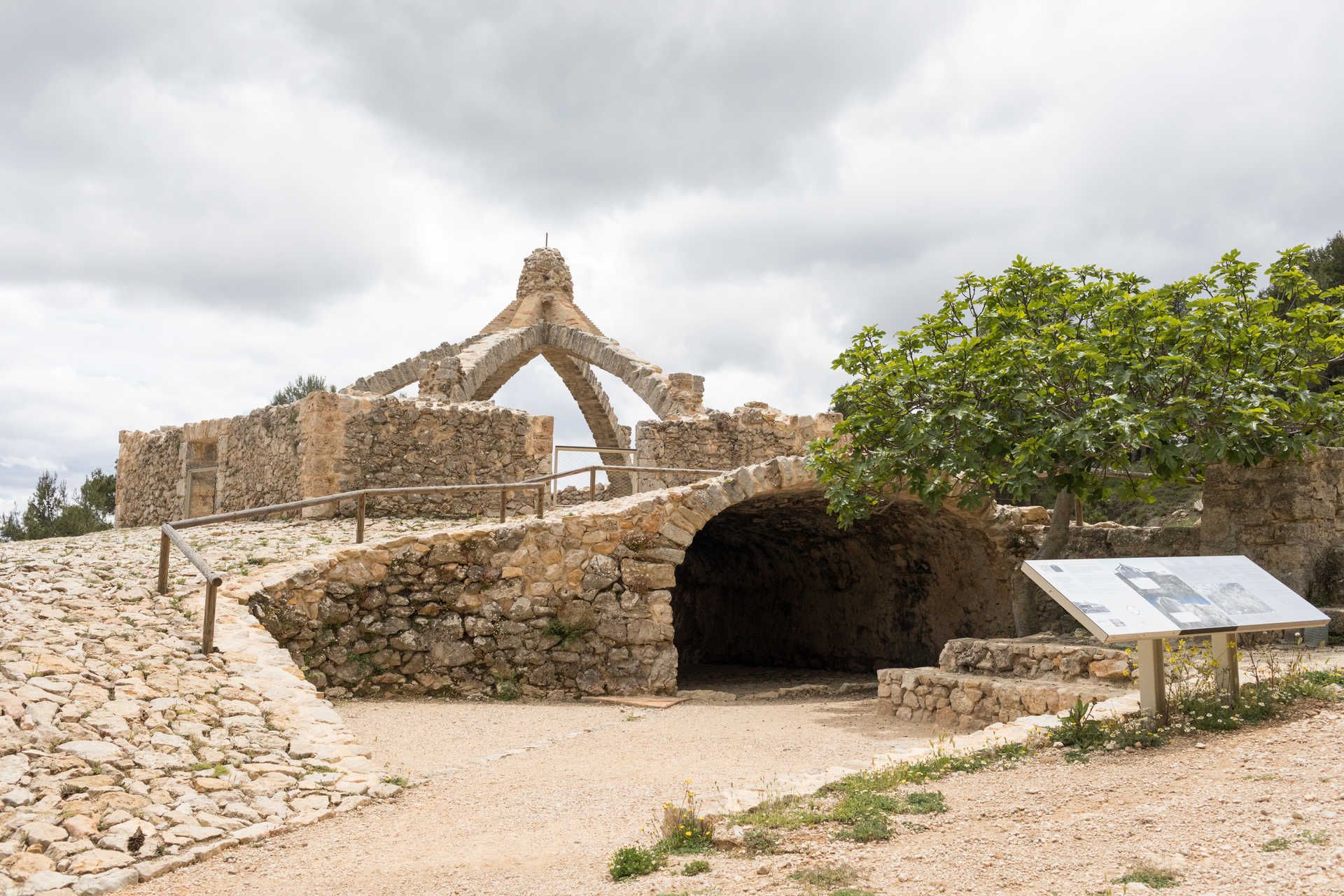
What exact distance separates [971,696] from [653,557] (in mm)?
3731

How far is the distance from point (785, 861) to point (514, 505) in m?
10.1

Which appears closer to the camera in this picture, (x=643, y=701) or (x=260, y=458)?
(x=643, y=701)

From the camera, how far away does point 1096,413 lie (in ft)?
26.9

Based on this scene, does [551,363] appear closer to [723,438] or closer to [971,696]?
[723,438]

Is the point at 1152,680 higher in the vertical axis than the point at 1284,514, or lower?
lower

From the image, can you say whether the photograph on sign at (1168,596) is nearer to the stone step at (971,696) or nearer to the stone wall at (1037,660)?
the stone step at (971,696)

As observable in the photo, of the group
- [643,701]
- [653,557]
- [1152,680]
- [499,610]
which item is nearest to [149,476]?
[499,610]

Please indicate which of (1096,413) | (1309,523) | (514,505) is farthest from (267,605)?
(1309,523)

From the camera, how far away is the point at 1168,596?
5.73 m

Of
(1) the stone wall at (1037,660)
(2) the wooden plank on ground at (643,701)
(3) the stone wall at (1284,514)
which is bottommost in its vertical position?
(2) the wooden plank on ground at (643,701)

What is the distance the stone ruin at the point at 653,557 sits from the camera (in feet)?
30.8

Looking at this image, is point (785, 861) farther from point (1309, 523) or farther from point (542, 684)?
point (1309, 523)

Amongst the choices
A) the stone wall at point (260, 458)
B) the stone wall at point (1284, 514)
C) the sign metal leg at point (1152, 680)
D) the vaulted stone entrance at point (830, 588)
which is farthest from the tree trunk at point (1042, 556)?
Result: the stone wall at point (260, 458)

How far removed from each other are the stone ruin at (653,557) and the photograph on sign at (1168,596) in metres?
1.74
